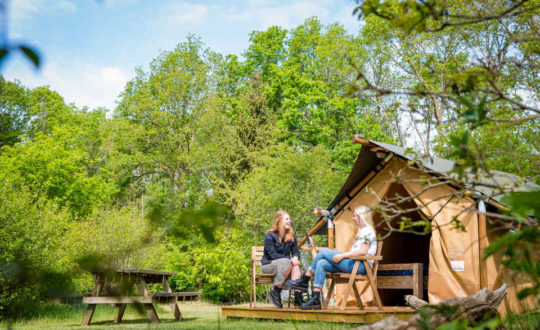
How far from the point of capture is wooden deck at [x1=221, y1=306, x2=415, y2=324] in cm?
537

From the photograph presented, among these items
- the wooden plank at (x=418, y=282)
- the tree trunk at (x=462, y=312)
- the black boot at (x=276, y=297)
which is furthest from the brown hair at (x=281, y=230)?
the tree trunk at (x=462, y=312)

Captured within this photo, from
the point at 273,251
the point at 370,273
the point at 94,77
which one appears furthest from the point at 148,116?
the point at 94,77

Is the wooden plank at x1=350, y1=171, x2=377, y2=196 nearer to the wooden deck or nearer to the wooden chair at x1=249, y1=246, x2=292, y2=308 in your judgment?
the wooden chair at x1=249, y1=246, x2=292, y2=308

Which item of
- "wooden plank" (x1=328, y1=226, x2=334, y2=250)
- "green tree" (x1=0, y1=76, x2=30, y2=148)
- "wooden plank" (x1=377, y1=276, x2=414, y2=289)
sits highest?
"green tree" (x1=0, y1=76, x2=30, y2=148)

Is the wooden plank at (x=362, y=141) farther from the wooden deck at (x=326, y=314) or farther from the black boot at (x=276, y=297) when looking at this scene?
the black boot at (x=276, y=297)

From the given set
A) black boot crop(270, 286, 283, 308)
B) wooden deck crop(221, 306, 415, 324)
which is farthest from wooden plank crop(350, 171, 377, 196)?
wooden deck crop(221, 306, 415, 324)

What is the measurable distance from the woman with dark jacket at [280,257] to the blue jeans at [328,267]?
993mm

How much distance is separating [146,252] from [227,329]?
4.26 metres

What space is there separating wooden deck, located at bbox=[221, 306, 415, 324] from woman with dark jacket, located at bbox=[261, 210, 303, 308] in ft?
1.48

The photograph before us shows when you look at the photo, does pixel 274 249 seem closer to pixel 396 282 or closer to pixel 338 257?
pixel 338 257

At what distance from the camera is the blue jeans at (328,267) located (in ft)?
19.9

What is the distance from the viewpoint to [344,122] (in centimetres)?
2230

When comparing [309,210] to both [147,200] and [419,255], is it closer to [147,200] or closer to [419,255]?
[419,255]

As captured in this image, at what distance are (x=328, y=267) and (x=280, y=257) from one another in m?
1.37
